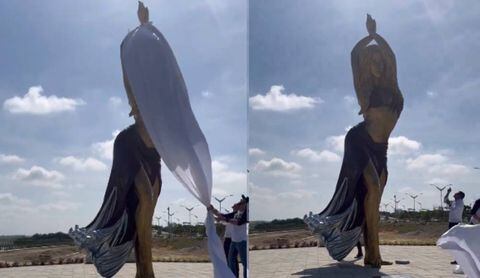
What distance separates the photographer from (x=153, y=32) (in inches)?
238

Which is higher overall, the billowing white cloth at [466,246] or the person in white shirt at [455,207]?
the person in white shirt at [455,207]

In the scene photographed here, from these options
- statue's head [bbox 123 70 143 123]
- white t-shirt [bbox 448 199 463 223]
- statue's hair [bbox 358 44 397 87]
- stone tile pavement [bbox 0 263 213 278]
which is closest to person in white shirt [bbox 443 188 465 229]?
white t-shirt [bbox 448 199 463 223]

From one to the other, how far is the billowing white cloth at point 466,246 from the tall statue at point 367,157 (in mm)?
1405

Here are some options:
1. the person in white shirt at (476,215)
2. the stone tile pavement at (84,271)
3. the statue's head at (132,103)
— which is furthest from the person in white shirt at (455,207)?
the statue's head at (132,103)

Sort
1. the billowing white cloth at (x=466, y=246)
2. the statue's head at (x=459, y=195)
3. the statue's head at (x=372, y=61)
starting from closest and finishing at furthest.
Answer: the billowing white cloth at (x=466, y=246) → the statue's head at (x=372, y=61) → the statue's head at (x=459, y=195)

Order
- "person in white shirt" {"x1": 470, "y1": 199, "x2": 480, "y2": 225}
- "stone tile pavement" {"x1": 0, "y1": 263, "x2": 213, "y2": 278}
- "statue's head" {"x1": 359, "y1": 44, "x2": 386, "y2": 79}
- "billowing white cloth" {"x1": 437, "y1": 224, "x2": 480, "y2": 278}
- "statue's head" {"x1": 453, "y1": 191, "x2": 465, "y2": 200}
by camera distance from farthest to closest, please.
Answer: "statue's head" {"x1": 453, "y1": 191, "x2": 465, "y2": 200}, "statue's head" {"x1": 359, "y1": 44, "x2": 386, "y2": 79}, "stone tile pavement" {"x1": 0, "y1": 263, "x2": 213, "y2": 278}, "person in white shirt" {"x1": 470, "y1": 199, "x2": 480, "y2": 225}, "billowing white cloth" {"x1": 437, "y1": 224, "x2": 480, "y2": 278}

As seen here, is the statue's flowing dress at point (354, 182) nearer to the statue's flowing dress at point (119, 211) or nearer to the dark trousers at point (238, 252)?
the dark trousers at point (238, 252)

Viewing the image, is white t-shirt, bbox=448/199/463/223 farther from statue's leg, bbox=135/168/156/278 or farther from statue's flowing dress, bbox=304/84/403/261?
statue's leg, bbox=135/168/156/278

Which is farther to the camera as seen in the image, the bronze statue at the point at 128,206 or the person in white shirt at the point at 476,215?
the bronze statue at the point at 128,206

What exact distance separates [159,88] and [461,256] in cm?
328

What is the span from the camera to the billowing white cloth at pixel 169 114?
585cm

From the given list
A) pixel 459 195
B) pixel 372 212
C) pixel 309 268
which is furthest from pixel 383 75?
pixel 309 268

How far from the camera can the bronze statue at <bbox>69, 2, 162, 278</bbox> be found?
19.6 feet

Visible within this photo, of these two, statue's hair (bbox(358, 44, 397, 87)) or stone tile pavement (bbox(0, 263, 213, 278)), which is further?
statue's hair (bbox(358, 44, 397, 87))
